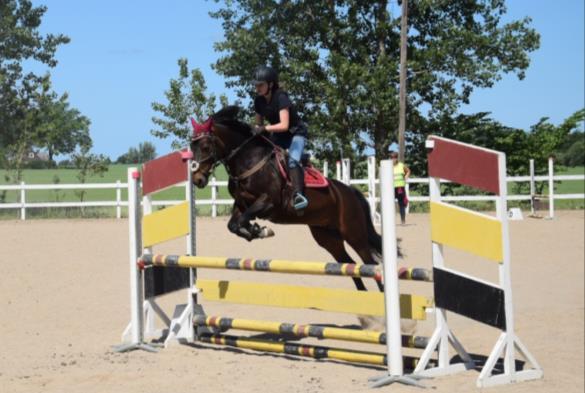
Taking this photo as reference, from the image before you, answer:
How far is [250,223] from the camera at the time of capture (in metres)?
7.61

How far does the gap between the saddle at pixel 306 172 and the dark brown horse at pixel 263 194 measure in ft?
0.12

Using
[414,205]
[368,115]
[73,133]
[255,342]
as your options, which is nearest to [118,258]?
[255,342]

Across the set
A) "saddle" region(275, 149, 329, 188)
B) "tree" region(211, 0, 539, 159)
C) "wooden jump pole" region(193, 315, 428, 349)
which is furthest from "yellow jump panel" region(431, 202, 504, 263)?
"tree" region(211, 0, 539, 159)

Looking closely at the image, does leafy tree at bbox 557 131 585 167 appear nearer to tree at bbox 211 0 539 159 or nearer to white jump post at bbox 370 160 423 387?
tree at bbox 211 0 539 159

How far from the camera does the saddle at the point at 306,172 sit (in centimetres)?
786

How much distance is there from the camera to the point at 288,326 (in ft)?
22.2

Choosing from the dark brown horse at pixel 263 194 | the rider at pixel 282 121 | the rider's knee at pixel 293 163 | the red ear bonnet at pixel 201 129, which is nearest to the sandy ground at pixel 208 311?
the dark brown horse at pixel 263 194

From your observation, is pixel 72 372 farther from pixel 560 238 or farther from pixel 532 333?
pixel 560 238

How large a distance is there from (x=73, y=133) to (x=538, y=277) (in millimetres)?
48398

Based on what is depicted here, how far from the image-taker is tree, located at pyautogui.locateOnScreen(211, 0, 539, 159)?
28.5 m

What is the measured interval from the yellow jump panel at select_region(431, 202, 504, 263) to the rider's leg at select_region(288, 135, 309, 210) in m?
1.83

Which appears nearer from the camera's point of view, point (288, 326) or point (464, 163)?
point (464, 163)

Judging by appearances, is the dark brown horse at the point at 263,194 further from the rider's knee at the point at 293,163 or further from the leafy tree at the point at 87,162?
the leafy tree at the point at 87,162

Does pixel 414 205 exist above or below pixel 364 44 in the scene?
below
